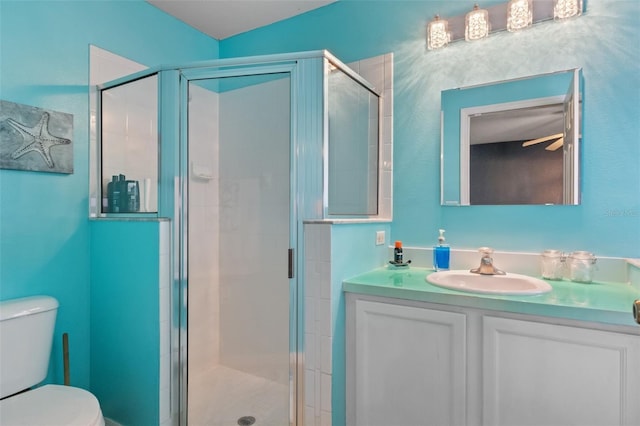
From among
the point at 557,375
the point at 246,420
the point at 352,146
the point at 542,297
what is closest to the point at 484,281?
the point at 542,297

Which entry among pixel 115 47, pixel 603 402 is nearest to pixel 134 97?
pixel 115 47

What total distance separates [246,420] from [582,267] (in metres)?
1.76

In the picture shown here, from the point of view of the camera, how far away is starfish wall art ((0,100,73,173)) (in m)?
1.60

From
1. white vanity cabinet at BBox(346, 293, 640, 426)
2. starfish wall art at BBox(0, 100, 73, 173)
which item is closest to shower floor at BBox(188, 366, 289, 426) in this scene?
white vanity cabinet at BBox(346, 293, 640, 426)

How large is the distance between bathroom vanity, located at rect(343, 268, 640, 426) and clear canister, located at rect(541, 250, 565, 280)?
52 millimetres

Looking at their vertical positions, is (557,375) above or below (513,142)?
below

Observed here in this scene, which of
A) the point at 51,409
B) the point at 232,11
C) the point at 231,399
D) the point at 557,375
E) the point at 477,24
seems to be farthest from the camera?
the point at 232,11

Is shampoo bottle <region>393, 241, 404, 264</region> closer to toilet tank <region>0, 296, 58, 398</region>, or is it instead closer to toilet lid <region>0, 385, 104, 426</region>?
toilet lid <region>0, 385, 104, 426</region>

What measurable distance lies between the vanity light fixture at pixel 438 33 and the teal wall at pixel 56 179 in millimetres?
1753

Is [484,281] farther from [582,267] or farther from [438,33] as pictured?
[438,33]

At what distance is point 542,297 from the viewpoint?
129 cm

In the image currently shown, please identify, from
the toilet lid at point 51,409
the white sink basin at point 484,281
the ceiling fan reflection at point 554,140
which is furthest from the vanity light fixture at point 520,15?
the toilet lid at point 51,409

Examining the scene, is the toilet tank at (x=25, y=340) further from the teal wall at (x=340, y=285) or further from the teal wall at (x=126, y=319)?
the teal wall at (x=340, y=285)

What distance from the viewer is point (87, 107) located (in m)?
1.95
